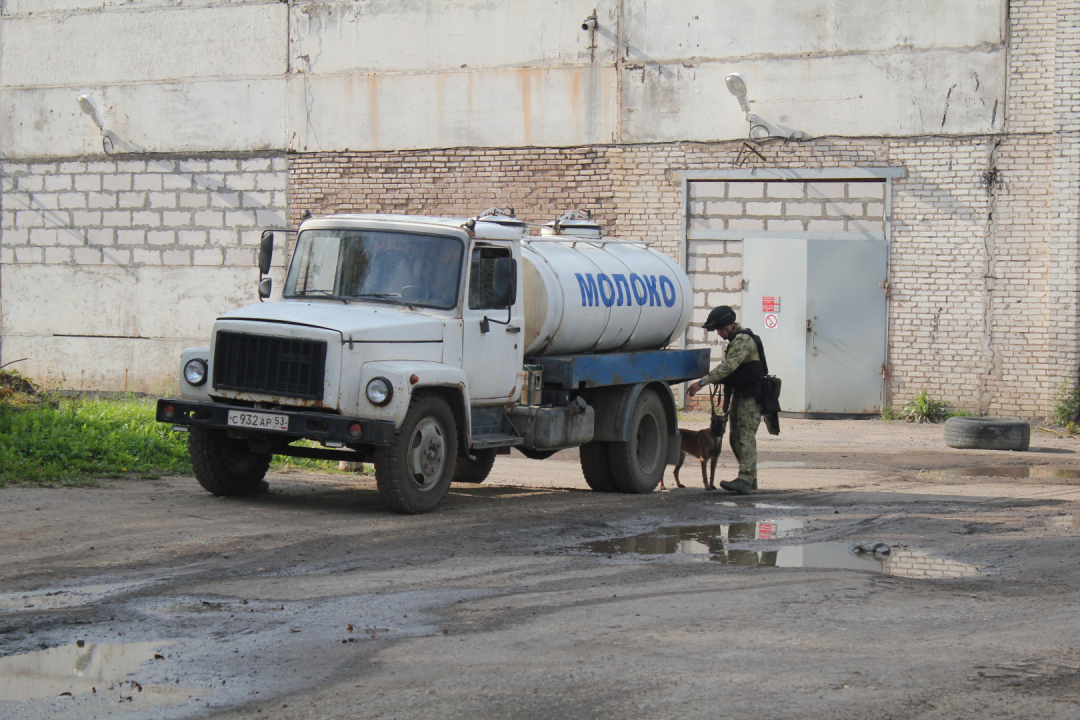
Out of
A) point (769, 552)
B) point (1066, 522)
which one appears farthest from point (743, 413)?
point (769, 552)

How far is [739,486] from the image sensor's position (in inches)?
440

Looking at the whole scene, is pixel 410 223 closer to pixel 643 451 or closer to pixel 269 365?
pixel 269 365

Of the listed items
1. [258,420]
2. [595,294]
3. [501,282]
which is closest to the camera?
[258,420]

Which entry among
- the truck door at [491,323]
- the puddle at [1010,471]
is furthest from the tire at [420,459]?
the puddle at [1010,471]

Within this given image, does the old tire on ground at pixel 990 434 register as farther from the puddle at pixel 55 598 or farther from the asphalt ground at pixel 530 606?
the puddle at pixel 55 598

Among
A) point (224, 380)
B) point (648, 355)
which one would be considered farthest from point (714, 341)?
point (224, 380)

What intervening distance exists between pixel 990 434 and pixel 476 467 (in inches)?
279

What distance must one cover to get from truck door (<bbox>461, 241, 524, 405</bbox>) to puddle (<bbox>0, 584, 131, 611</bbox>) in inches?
152

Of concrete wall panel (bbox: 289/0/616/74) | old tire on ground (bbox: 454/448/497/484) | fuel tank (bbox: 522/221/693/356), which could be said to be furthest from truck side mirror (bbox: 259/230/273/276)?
concrete wall panel (bbox: 289/0/616/74)

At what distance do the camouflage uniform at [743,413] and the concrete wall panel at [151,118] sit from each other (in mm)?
11784

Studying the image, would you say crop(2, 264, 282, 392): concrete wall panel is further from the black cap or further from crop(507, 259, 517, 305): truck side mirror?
crop(507, 259, 517, 305): truck side mirror

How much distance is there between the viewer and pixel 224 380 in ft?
29.4

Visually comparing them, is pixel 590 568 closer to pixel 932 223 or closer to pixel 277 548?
pixel 277 548

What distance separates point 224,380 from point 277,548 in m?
1.87
